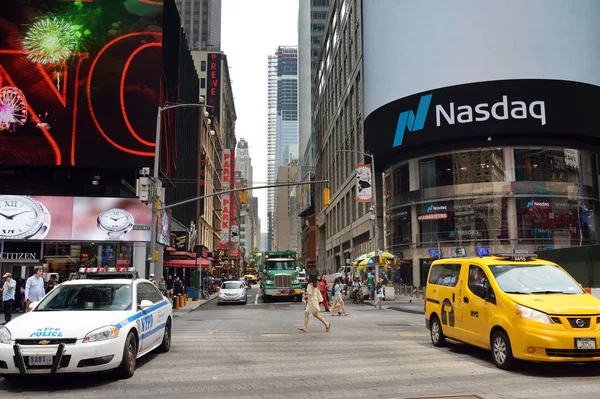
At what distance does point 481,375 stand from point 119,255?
27.9 m

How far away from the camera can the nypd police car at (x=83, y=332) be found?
7699mm

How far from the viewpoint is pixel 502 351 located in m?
9.42

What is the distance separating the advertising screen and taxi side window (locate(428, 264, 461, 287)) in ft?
67.5

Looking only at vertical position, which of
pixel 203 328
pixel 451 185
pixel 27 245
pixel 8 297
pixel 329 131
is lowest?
pixel 203 328

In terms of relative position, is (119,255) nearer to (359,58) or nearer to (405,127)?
(405,127)

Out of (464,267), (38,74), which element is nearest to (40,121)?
(38,74)

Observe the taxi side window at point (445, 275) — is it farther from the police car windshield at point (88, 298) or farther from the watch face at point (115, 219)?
the watch face at point (115, 219)

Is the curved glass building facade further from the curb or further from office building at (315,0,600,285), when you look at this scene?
the curb

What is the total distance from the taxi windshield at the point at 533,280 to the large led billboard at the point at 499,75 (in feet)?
121

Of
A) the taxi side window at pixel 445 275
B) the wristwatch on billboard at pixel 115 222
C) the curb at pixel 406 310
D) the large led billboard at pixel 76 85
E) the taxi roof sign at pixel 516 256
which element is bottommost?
the curb at pixel 406 310

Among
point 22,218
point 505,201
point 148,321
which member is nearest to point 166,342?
point 148,321

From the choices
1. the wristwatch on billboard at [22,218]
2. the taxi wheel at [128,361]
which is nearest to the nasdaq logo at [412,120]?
the wristwatch on billboard at [22,218]

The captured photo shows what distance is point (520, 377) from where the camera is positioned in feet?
28.6

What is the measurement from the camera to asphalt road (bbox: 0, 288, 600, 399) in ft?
25.3
